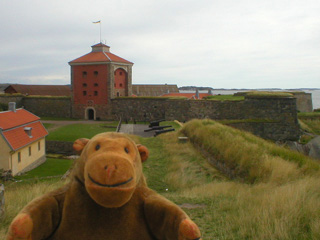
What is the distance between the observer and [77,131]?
22297 mm

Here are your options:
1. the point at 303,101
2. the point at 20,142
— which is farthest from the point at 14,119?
the point at 303,101

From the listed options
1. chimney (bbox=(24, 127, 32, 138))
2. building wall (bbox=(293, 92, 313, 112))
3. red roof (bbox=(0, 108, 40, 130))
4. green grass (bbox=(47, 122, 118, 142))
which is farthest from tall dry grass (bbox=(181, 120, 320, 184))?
building wall (bbox=(293, 92, 313, 112))

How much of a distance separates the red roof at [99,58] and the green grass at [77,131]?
247 inches

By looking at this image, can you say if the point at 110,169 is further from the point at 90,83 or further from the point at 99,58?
the point at 99,58

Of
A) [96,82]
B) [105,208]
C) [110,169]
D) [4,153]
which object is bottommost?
[4,153]

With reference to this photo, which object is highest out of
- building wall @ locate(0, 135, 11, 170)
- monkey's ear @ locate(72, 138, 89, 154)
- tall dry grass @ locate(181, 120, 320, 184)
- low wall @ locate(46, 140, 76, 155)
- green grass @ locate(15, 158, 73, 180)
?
monkey's ear @ locate(72, 138, 89, 154)

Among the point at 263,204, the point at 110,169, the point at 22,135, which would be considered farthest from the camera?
the point at 22,135

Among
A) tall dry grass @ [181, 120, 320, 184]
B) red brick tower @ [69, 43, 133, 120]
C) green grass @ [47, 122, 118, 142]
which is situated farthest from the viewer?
red brick tower @ [69, 43, 133, 120]

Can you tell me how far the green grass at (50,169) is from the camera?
47.8 feet

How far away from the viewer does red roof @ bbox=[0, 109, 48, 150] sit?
15251 mm

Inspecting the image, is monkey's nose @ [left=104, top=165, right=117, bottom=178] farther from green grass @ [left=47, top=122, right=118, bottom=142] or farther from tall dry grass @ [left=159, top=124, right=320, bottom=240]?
green grass @ [left=47, top=122, right=118, bottom=142]

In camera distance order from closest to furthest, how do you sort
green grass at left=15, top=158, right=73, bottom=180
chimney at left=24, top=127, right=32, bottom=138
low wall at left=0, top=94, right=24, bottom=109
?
green grass at left=15, top=158, right=73, bottom=180, chimney at left=24, top=127, right=32, bottom=138, low wall at left=0, top=94, right=24, bottom=109

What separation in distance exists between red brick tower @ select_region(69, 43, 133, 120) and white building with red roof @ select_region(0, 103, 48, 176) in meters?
8.98

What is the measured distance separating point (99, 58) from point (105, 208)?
89.1ft
